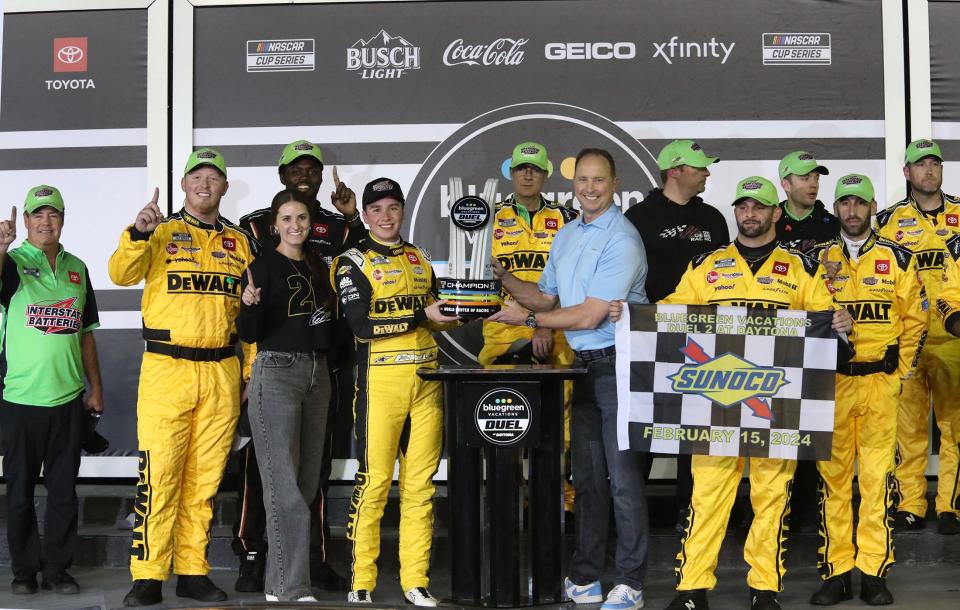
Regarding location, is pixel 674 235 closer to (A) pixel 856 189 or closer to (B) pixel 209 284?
(A) pixel 856 189

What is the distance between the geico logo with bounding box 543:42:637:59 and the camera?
567 cm

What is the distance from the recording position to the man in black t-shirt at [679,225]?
4.55 meters

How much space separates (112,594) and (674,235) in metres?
3.00

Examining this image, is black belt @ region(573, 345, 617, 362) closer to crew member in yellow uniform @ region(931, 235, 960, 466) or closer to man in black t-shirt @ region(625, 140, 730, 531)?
man in black t-shirt @ region(625, 140, 730, 531)

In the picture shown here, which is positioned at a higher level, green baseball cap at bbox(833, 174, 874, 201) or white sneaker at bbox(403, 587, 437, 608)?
green baseball cap at bbox(833, 174, 874, 201)

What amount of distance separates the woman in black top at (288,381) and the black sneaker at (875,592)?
2.28 m

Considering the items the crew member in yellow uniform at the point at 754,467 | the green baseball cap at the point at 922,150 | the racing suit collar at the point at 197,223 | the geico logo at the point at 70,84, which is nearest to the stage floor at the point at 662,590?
the crew member in yellow uniform at the point at 754,467

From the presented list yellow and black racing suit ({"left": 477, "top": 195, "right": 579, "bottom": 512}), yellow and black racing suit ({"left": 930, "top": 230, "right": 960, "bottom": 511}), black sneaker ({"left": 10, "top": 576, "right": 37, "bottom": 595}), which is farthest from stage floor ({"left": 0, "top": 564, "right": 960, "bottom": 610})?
yellow and black racing suit ({"left": 477, "top": 195, "right": 579, "bottom": 512})

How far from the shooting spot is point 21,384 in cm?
443

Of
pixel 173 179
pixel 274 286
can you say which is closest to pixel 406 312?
pixel 274 286

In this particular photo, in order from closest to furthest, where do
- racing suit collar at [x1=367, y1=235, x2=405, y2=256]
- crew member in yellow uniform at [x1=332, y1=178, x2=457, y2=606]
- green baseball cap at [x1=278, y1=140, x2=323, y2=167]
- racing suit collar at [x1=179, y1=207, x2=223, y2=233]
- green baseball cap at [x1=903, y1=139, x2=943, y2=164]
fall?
1. crew member in yellow uniform at [x1=332, y1=178, x2=457, y2=606]
2. racing suit collar at [x1=367, y1=235, x2=405, y2=256]
3. racing suit collar at [x1=179, y1=207, x2=223, y2=233]
4. green baseball cap at [x1=278, y1=140, x2=323, y2=167]
5. green baseball cap at [x1=903, y1=139, x2=943, y2=164]

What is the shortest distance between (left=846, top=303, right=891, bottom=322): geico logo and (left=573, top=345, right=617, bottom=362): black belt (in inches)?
42.4

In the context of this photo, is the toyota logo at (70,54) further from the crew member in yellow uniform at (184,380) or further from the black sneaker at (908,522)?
the black sneaker at (908,522)

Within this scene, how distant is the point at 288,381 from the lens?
3.92m
